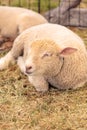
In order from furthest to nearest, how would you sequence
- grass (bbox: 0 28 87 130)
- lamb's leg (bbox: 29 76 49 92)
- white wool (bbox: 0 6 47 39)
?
white wool (bbox: 0 6 47 39) < lamb's leg (bbox: 29 76 49 92) < grass (bbox: 0 28 87 130)

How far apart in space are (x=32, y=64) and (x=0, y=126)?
→ 76 cm

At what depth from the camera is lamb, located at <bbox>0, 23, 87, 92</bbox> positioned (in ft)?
16.2

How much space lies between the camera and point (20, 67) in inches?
245

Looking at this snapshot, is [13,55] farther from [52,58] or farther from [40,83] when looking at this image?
[52,58]

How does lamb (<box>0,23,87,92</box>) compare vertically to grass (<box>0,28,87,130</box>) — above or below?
above

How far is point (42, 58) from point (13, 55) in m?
1.36

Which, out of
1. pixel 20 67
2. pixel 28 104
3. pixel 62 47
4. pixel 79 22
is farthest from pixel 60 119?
pixel 79 22

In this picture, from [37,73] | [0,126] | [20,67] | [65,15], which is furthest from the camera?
[65,15]

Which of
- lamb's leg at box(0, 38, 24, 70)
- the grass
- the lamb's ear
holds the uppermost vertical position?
the lamb's ear

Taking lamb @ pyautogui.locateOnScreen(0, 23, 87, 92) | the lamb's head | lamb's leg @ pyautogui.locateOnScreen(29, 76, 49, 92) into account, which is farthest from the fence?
the lamb's head

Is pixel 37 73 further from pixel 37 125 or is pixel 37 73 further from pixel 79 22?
pixel 79 22

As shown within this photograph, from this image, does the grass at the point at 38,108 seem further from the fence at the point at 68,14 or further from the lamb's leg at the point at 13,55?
the fence at the point at 68,14

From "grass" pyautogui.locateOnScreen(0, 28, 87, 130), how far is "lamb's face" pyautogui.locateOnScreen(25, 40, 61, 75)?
40cm

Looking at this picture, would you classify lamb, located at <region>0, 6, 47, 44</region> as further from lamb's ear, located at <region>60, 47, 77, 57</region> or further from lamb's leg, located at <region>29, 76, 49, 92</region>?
lamb's ear, located at <region>60, 47, 77, 57</region>
